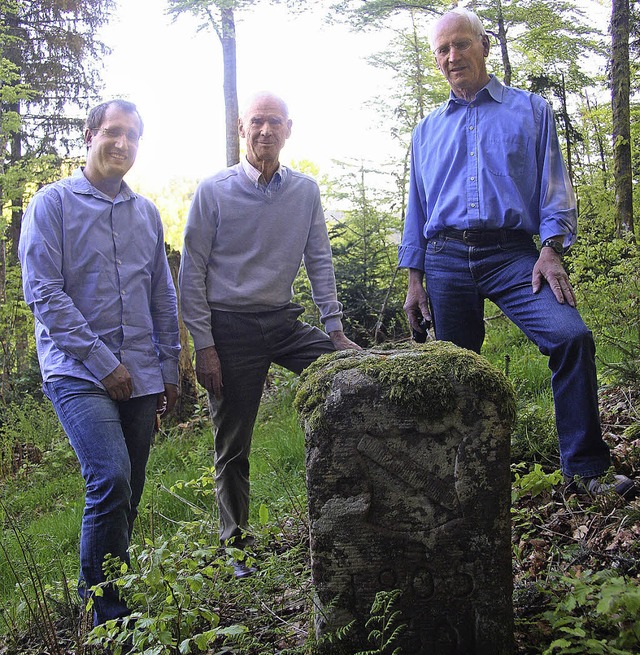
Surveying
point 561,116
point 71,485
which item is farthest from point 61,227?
point 561,116

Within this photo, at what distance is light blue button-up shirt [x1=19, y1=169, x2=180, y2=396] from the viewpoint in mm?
3178

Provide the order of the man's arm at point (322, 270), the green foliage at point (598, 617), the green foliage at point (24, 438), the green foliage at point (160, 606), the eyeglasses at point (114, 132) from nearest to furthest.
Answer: the green foliage at point (598, 617) < the green foliage at point (160, 606) < the eyeglasses at point (114, 132) < the man's arm at point (322, 270) < the green foliage at point (24, 438)

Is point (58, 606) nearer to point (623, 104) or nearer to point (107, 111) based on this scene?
point (107, 111)

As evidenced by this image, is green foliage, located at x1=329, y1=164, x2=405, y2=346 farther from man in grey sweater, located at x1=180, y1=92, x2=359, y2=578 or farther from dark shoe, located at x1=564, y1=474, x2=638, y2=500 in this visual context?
dark shoe, located at x1=564, y1=474, x2=638, y2=500

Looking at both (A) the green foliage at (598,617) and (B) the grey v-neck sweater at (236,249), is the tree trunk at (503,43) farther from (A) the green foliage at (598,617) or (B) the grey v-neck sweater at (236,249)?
(A) the green foliage at (598,617)

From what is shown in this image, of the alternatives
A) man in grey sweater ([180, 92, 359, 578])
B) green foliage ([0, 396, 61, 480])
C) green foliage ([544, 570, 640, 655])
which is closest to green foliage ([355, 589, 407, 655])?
green foliage ([544, 570, 640, 655])

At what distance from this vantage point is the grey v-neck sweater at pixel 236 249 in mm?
3783

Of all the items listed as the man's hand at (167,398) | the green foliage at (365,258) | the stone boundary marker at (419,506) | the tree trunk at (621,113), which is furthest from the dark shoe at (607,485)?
the green foliage at (365,258)

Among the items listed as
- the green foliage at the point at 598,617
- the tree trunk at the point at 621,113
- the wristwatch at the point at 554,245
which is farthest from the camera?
the tree trunk at the point at 621,113

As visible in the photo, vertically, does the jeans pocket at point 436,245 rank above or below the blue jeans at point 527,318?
above

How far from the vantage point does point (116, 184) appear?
11.8ft

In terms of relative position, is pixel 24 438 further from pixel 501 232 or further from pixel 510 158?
pixel 510 158

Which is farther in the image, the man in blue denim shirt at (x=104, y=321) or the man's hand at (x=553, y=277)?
the man's hand at (x=553, y=277)

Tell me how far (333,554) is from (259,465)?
3.67m
